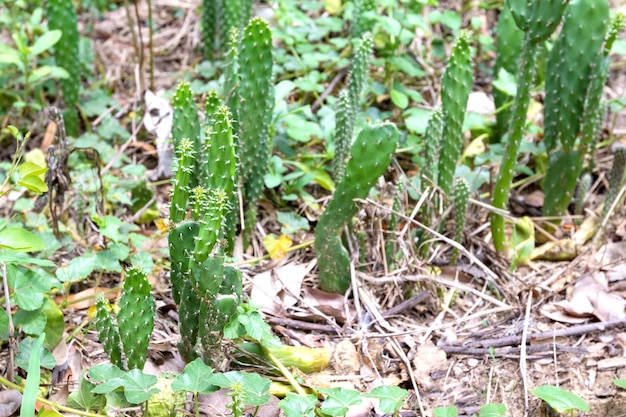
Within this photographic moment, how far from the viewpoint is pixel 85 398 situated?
1.92m

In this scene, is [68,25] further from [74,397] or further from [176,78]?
[74,397]

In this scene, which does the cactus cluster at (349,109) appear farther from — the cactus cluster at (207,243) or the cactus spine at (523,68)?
the cactus cluster at (207,243)

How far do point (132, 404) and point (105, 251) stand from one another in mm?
589

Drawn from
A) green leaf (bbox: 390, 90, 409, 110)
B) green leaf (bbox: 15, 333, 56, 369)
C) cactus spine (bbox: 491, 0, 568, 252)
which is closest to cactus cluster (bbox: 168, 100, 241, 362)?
green leaf (bbox: 15, 333, 56, 369)

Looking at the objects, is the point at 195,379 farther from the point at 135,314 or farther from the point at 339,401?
the point at 339,401

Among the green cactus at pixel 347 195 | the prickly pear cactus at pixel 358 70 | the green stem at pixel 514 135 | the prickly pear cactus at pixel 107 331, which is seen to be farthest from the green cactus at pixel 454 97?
the prickly pear cactus at pixel 107 331

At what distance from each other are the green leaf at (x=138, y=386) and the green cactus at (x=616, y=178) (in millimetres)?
1852

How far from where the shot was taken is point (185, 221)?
1.94m

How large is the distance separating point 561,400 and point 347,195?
34.1 inches

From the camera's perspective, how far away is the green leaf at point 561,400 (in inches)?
73.9

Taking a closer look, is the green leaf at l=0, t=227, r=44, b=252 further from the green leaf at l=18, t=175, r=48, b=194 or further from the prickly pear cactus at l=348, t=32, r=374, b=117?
the prickly pear cactus at l=348, t=32, r=374, b=117

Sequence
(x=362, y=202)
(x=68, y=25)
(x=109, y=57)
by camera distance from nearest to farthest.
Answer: (x=362, y=202), (x=68, y=25), (x=109, y=57)

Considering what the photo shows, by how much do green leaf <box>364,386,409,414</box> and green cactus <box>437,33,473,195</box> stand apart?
958mm

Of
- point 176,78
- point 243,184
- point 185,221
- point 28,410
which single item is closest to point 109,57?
point 176,78
